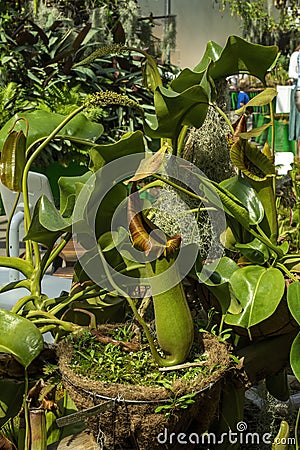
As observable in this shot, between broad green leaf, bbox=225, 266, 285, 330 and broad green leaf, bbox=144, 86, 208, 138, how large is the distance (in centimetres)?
23

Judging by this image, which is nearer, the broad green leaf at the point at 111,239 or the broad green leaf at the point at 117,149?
the broad green leaf at the point at 117,149

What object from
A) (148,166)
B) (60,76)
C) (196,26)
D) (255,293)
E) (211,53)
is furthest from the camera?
(196,26)

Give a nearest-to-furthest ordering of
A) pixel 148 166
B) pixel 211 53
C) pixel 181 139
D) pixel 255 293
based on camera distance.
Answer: pixel 148 166 → pixel 255 293 → pixel 181 139 → pixel 211 53

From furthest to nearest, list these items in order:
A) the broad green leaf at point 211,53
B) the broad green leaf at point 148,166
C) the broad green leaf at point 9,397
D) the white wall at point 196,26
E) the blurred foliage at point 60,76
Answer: the white wall at point 196,26
the blurred foliage at point 60,76
the broad green leaf at point 211,53
the broad green leaf at point 9,397
the broad green leaf at point 148,166

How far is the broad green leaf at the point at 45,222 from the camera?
801mm

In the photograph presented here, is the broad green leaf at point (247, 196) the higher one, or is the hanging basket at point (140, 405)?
the broad green leaf at point (247, 196)

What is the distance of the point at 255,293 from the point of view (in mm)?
828

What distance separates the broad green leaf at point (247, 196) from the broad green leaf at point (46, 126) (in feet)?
1.01

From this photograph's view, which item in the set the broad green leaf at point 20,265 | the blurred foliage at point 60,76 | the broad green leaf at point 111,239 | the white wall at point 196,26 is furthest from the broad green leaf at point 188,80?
the white wall at point 196,26

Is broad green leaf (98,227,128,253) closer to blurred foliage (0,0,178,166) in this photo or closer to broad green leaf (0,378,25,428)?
broad green leaf (0,378,25,428)

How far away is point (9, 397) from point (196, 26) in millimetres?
12456

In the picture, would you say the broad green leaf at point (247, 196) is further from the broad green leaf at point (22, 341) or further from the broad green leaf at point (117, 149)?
the broad green leaf at point (22, 341)

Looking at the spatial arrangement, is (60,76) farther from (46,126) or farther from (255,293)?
(255,293)

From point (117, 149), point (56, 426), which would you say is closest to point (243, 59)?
point (117, 149)
